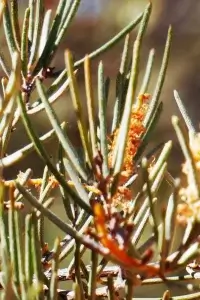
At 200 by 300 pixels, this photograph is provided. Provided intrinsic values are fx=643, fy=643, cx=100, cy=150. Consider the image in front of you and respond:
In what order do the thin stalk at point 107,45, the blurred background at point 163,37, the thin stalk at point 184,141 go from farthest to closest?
the blurred background at point 163,37 → the thin stalk at point 107,45 → the thin stalk at point 184,141

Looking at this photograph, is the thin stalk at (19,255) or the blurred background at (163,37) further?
the blurred background at (163,37)

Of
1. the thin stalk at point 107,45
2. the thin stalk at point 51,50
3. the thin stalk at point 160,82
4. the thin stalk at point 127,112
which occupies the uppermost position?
the thin stalk at point 51,50

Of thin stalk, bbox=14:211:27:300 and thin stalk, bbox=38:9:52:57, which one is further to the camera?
thin stalk, bbox=38:9:52:57

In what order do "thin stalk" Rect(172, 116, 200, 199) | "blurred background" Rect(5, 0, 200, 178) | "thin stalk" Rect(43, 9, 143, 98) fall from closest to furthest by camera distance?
"thin stalk" Rect(172, 116, 200, 199) → "thin stalk" Rect(43, 9, 143, 98) → "blurred background" Rect(5, 0, 200, 178)

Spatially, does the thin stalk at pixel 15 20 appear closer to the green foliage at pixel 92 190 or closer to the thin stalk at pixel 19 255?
the green foliage at pixel 92 190

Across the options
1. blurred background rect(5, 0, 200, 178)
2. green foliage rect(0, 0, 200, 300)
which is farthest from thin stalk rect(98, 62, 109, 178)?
blurred background rect(5, 0, 200, 178)

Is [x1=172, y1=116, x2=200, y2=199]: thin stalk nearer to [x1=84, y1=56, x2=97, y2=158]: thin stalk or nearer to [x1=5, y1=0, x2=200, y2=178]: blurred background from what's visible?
[x1=84, y1=56, x2=97, y2=158]: thin stalk

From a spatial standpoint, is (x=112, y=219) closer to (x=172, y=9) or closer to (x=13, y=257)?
(x=13, y=257)

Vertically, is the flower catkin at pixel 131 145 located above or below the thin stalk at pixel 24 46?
below

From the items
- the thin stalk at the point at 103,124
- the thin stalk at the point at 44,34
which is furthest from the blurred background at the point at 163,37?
the thin stalk at the point at 103,124

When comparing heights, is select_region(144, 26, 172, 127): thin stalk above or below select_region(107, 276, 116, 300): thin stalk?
above

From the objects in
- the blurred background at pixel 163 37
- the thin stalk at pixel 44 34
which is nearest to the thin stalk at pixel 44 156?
the thin stalk at pixel 44 34

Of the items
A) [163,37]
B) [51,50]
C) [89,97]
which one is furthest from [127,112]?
[163,37]

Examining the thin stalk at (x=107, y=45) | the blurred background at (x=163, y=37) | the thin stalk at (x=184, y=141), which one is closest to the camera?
the thin stalk at (x=184, y=141)
